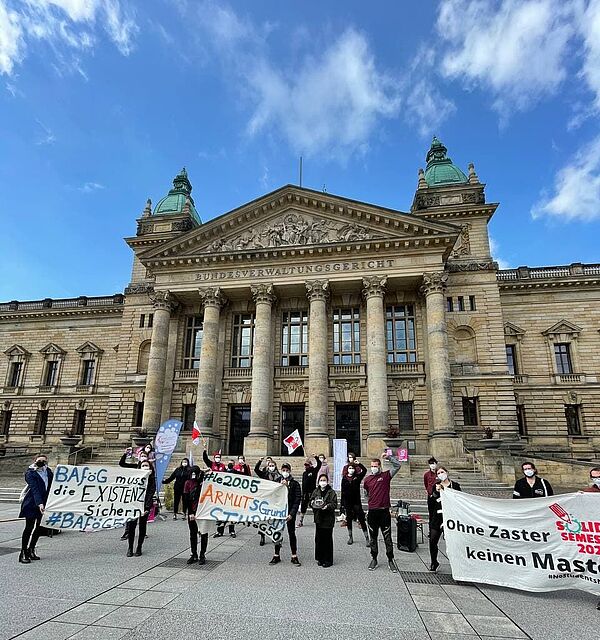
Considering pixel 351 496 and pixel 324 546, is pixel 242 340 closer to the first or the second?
pixel 351 496

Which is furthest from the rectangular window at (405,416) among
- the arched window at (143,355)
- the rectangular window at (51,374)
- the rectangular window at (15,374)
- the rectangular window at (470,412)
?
the rectangular window at (15,374)

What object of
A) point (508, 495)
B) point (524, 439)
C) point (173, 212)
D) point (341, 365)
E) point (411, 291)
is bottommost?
point (508, 495)

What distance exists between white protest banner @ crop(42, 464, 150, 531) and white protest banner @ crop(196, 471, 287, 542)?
1.84m

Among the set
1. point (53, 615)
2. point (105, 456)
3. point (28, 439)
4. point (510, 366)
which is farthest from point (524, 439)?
point (28, 439)

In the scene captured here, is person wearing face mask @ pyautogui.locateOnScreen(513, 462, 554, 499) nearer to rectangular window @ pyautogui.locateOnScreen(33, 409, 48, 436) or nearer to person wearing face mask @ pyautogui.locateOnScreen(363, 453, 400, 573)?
person wearing face mask @ pyautogui.locateOnScreen(363, 453, 400, 573)

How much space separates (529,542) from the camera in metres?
7.67

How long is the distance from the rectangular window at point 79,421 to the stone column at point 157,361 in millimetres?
12483

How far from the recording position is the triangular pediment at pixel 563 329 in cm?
3276

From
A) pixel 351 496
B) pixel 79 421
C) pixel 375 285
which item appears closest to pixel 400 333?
pixel 375 285

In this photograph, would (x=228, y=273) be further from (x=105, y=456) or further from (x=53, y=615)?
(x=53, y=615)

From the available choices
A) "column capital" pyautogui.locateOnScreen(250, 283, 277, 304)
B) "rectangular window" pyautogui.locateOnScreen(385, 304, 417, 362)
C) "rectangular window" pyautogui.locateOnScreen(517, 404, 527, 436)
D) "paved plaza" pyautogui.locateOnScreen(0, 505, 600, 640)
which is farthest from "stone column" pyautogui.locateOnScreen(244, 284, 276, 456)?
"rectangular window" pyautogui.locateOnScreen(517, 404, 527, 436)

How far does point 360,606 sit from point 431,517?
3.33 meters

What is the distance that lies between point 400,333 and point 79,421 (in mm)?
29113

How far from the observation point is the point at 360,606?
6.41m
